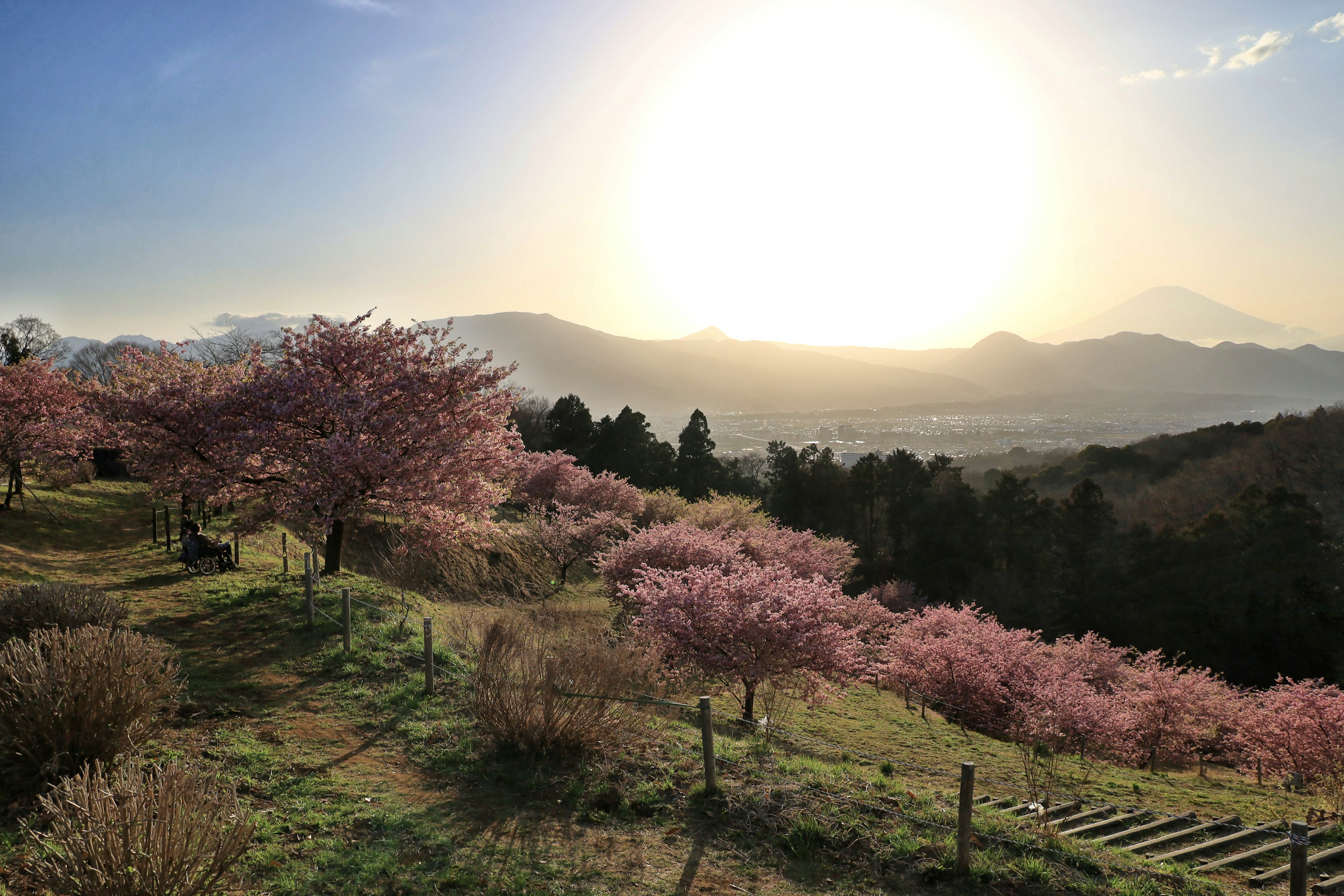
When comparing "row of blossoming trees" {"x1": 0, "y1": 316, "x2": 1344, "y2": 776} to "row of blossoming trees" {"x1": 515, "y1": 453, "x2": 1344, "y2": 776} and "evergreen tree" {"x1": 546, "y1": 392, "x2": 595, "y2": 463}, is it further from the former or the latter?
"evergreen tree" {"x1": 546, "y1": 392, "x2": 595, "y2": 463}

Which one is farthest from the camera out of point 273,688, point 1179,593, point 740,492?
point 740,492

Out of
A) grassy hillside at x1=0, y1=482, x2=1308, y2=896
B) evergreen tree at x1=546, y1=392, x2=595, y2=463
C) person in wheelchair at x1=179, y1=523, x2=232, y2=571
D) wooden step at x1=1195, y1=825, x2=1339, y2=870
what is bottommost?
wooden step at x1=1195, y1=825, x2=1339, y2=870

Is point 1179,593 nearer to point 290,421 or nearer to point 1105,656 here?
point 1105,656

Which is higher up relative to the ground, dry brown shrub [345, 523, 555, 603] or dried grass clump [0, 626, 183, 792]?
dried grass clump [0, 626, 183, 792]

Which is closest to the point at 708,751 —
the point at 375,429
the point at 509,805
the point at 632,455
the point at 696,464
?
the point at 509,805

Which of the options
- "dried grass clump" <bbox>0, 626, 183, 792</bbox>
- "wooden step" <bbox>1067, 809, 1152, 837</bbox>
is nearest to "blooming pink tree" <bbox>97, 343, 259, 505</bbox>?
"dried grass clump" <bbox>0, 626, 183, 792</bbox>

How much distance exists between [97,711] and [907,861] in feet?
22.5

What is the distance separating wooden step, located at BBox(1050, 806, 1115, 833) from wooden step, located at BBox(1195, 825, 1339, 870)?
1.32 m

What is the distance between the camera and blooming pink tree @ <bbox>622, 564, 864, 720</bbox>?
13406 millimetres

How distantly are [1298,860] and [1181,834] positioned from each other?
422 centimetres

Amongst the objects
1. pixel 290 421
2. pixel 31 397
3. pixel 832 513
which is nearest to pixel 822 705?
pixel 290 421

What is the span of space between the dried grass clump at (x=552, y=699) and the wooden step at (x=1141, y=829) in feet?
16.9

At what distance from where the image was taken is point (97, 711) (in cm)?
543

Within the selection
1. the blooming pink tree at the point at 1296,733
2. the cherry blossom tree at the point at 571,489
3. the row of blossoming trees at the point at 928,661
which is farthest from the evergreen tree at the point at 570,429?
the blooming pink tree at the point at 1296,733
